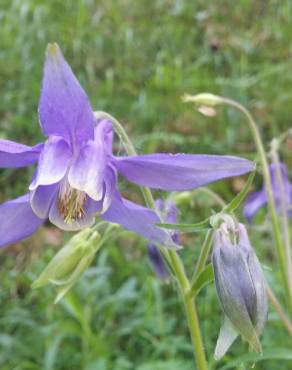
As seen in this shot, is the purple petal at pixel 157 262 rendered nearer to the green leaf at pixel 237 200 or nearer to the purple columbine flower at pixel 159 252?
the purple columbine flower at pixel 159 252

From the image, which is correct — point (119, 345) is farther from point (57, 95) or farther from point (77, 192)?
point (57, 95)

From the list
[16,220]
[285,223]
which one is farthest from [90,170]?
[285,223]

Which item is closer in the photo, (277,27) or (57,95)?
(57,95)

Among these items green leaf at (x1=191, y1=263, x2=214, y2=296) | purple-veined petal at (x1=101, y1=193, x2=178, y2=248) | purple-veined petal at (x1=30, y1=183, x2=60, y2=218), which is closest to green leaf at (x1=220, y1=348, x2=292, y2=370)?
green leaf at (x1=191, y1=263, x2=214, y2=296)

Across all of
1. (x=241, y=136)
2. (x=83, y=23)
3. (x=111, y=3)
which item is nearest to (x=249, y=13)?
(x=111, y=3)

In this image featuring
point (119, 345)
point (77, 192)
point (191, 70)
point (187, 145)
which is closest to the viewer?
point (77, 192)

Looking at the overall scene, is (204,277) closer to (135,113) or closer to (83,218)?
(83,218)
